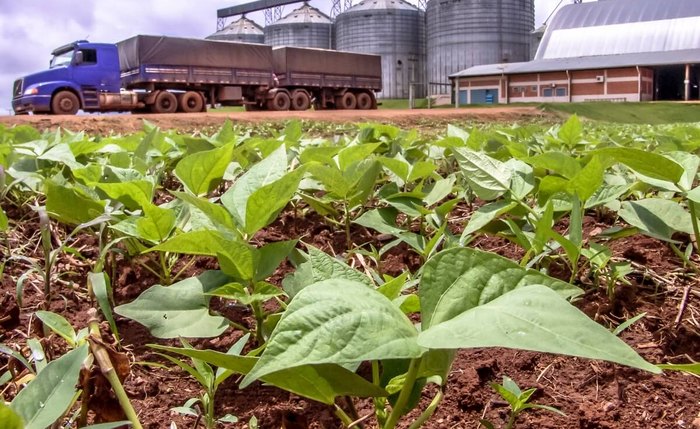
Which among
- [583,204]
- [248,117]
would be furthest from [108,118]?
[583,204]

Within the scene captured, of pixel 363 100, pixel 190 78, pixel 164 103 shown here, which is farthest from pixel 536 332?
pixel 363 100

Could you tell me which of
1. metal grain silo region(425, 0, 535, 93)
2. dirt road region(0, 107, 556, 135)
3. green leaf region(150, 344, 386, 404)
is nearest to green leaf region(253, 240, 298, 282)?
green leaf region(150, 344, 386, 404)

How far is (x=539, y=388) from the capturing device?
813 mm

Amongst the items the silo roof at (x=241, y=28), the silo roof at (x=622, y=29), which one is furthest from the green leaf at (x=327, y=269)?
the silo roof at (x=241, y=28)

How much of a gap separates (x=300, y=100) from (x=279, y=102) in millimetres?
942

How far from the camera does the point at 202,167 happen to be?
1.11 meters

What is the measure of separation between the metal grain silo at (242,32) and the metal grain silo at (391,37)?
7.67m

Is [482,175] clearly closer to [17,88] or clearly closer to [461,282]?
[461,282]

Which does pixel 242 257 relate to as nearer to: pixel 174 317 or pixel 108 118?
pixel 174 317

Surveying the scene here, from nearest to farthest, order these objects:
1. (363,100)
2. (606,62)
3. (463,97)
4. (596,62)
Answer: (363,100)
(606,62)
(596,62)
(463,97)

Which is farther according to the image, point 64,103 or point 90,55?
point 90,55

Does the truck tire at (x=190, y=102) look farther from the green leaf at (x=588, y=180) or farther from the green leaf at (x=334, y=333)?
the green leaf at (x=334, y=333)

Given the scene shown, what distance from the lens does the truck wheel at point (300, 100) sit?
22.5 m

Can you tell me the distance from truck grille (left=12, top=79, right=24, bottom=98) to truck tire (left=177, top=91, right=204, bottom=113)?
4.12 metres
